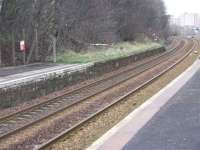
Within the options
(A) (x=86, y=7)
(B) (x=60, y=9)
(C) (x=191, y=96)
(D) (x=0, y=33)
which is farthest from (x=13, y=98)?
(A) (x=86, y=7)

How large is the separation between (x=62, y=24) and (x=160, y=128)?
34.4m

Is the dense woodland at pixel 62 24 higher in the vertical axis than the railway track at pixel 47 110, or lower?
higher

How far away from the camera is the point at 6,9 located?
38875 millimetres

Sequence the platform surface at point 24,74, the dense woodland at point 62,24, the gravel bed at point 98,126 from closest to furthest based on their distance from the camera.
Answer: the gravel bed at point 98,126 < the platform surface at point 24,74 < the dense woodland at point 62,24

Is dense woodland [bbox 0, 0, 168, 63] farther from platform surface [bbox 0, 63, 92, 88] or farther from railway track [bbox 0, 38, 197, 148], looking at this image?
railway track [bbox 0, 38, 197, 148]

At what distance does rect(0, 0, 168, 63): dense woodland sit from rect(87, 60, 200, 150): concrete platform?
2204 centimetres

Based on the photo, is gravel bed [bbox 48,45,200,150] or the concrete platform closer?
the concrete platform

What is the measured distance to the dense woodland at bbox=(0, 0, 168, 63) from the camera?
1539 inches

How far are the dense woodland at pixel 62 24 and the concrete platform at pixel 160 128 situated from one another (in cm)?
2204

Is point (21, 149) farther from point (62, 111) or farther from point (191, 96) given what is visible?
point (191, 96)

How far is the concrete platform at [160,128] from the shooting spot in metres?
11.1

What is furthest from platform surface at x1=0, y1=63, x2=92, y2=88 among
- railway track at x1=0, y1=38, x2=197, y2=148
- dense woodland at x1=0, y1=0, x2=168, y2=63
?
dense woodland at x1=0, y1=0, x2=168, y2=63

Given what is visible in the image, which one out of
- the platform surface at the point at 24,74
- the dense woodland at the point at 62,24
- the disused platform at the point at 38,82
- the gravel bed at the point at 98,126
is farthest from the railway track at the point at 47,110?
the dense woodland at the point at 62,24

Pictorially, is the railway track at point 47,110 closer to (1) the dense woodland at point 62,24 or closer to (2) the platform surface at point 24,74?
(2) the platform surface at point 24,74
